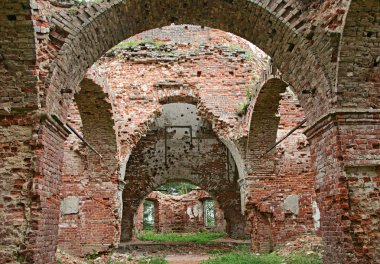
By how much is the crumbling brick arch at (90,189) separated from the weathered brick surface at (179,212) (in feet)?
34.5

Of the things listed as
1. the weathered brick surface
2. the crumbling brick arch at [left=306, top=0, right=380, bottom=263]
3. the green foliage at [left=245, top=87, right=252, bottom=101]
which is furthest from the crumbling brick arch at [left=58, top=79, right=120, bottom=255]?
the weathered brick surface

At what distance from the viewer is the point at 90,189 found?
10.6 meters

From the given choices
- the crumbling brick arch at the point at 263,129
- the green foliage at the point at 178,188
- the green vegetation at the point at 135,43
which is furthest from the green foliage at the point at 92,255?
the green foliage at the point at 178,188

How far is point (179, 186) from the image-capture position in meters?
26.8

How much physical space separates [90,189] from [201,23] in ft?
20.2

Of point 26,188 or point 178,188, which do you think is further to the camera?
point 178,188

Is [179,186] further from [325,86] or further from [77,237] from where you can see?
[325,86]

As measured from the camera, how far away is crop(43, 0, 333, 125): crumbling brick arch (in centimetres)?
524

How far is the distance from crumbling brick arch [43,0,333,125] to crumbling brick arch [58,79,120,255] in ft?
15.1

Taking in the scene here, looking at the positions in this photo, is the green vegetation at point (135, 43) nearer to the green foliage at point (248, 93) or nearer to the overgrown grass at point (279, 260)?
the green foliage at point (248, 93)

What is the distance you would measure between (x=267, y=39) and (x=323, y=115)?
5.07ft

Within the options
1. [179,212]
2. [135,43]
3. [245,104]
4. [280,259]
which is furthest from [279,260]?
[179,212]

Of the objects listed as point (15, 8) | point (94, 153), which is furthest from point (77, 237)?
point (15, 8)

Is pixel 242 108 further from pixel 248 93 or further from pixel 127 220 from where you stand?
pixel 127 220
